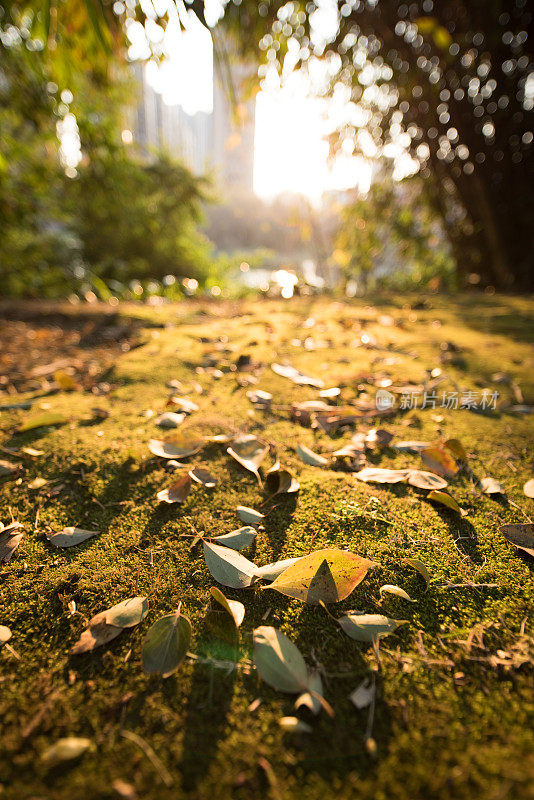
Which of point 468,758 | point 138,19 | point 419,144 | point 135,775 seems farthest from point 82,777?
point 419,144

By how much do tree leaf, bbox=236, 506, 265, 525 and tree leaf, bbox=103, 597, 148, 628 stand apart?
23 cm

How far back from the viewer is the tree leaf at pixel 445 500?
30.9 inches

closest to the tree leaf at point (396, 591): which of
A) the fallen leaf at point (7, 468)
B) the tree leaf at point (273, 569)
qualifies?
the tree leaf at point (273, 569)

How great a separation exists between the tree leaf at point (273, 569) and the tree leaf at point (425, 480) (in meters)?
0.36

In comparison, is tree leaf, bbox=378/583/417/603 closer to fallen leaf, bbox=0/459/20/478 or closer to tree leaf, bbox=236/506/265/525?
tree leaf, bbox=236/506/265/525

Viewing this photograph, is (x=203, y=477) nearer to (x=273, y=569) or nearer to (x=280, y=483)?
(x=280, y=483)

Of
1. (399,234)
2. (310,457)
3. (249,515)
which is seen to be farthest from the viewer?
(399,234)

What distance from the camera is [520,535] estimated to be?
0.73m

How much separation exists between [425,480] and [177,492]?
539 mm

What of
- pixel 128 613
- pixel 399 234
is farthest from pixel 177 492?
pixel 399 234

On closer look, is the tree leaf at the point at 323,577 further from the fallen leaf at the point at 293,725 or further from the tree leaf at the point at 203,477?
the tree leaf at the point at 203,477

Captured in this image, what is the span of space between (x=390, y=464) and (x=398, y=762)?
A: 626 millimetres

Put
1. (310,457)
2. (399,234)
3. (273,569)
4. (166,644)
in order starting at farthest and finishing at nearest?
1. (399,234)
2. (310,457)
3. (273,569)
4. (166,644)

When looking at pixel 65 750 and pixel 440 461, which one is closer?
pixel 65 750
